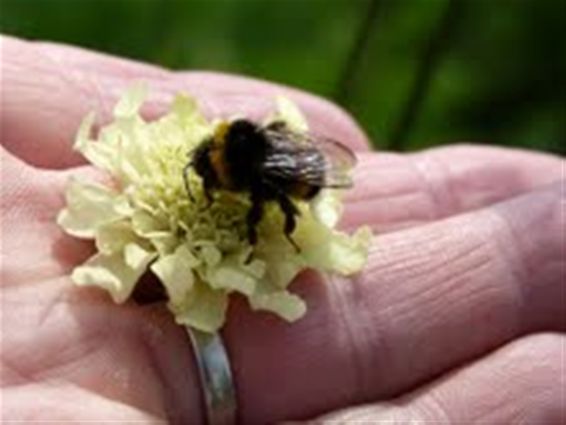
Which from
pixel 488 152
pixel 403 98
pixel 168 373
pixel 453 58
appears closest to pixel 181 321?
pixel 168 373

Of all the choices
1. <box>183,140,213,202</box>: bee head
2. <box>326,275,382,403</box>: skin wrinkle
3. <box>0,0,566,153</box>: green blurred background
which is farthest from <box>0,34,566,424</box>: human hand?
<box>0,0,566,153</box>: green blurred background

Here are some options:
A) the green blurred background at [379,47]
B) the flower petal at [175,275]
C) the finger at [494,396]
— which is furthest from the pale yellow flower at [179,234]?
the green blurred background at [379,47]

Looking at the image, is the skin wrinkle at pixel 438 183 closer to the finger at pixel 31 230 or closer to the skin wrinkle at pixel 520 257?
the skin wrinkle at pixel 520 257

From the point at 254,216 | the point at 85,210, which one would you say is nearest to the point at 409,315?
the point at 254,216

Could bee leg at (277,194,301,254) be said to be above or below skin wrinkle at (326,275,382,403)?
above

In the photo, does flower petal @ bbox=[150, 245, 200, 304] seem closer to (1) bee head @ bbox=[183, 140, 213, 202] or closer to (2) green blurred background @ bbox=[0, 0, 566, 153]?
(1) bee head @ bbox=[183, 140, 213, 202]

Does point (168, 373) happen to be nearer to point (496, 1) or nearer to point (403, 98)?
point (403, 98)
